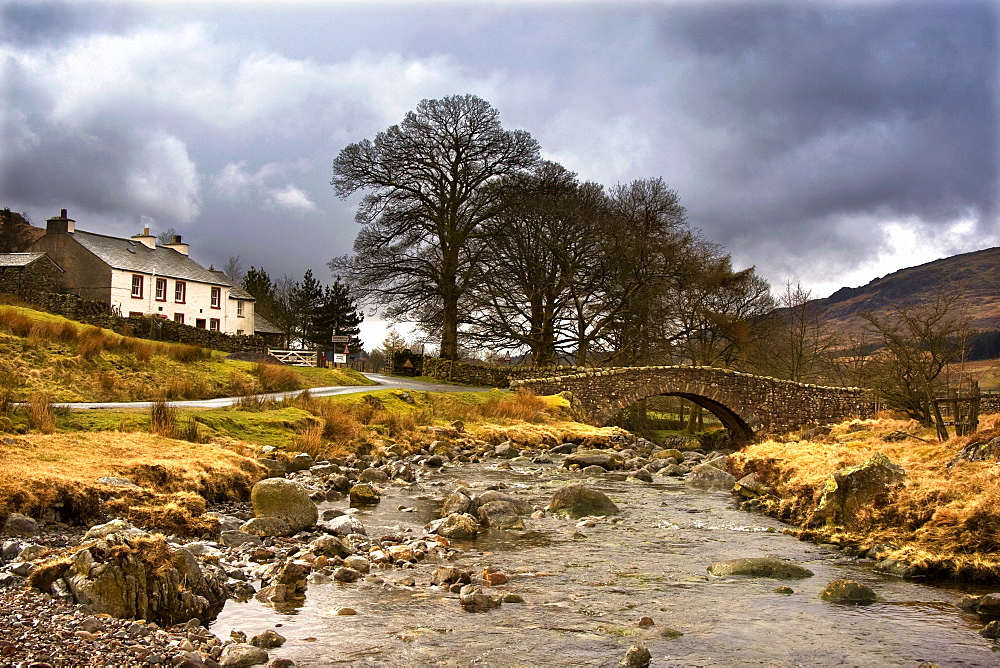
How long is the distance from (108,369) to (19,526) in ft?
46.4

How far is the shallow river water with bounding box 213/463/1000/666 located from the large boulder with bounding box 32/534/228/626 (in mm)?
304

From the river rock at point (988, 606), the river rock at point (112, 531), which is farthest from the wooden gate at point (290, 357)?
the river rock at point (988, 606)

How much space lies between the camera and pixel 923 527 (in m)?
8.71

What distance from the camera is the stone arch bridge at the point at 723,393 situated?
28672 millimetres

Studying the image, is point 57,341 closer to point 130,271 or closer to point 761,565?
point 761,565

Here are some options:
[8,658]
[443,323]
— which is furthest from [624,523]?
[443,323]

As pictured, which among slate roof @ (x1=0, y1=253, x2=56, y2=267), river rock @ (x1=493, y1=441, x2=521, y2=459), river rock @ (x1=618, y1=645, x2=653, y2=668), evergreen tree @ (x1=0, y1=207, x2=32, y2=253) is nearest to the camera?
river rock @ (x1=618, y1=645, x2=653, y2=668)

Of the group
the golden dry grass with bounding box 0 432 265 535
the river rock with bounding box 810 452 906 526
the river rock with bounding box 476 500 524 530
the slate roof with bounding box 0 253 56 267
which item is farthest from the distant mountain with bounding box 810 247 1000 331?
the golden dry grass with bounding box 0 432 265 535

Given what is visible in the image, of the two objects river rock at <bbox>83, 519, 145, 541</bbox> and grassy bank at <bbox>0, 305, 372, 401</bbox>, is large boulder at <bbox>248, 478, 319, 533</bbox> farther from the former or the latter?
grassy bank at <bbox>0, 305, 372, 401</bbox>

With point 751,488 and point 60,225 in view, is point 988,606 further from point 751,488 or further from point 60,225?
point 60,225

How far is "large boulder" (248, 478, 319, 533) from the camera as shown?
894 centimetres

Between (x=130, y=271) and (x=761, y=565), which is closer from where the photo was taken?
(x=761, y=565)

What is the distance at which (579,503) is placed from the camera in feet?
38.1

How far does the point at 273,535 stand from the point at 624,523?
485 centimetres
